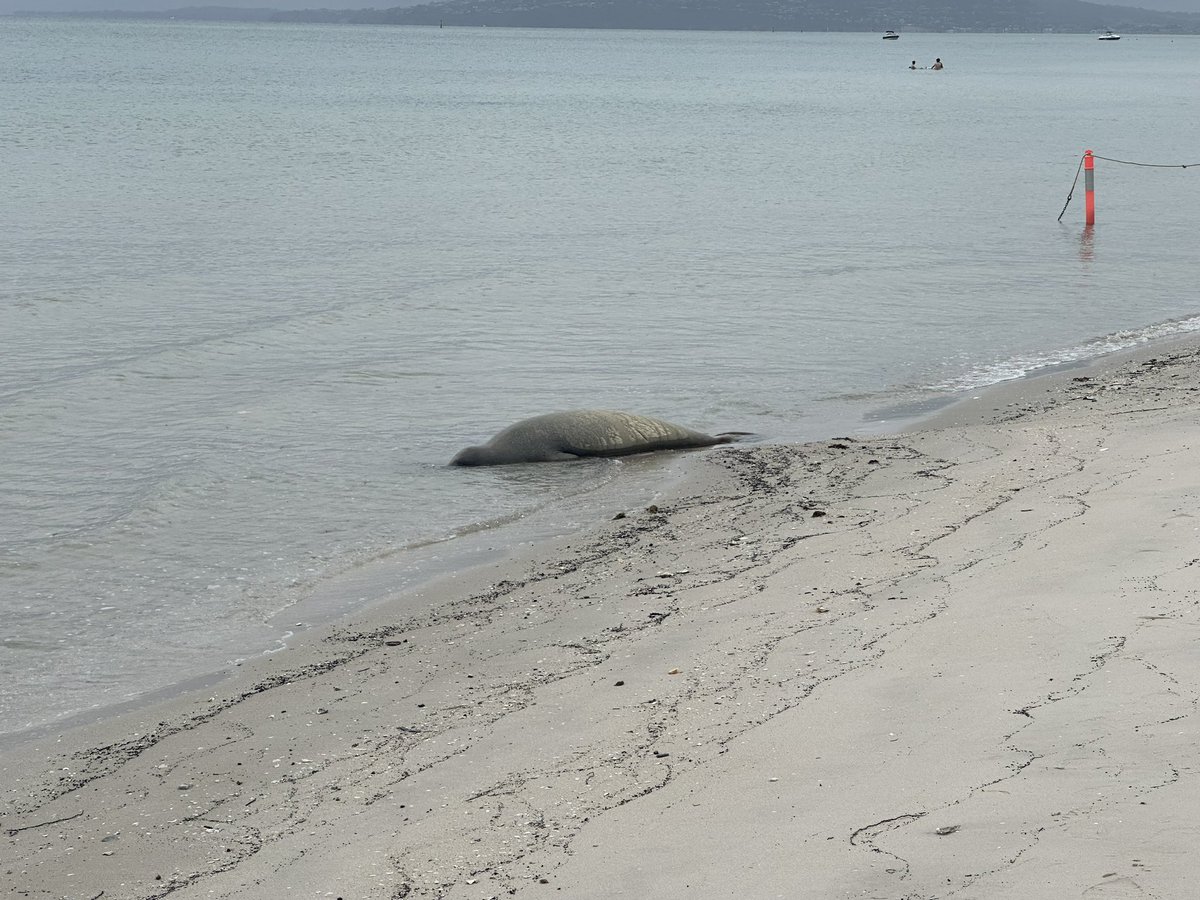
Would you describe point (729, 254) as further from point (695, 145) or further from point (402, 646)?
point (695, 145)

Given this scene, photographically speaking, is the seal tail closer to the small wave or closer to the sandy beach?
the small wave

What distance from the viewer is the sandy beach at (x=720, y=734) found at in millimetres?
3799

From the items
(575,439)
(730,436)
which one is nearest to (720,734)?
(575,439)

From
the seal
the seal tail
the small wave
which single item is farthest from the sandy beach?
the small wave

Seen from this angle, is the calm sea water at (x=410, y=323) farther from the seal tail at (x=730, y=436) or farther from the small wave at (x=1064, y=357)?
the seal tail at (x=730, y=436)

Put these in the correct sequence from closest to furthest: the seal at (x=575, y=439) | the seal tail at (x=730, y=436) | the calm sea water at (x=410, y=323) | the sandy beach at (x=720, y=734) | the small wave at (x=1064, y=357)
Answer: the sandy beach at (x=720, y=734), the calm sea water at (x=410, y=323), the seal at (x=575, y=439), the seal tail at (x=730, y=436), the small wave at (x=1064, y=357)

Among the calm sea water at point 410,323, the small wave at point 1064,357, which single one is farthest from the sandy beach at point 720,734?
the small wave at point 1064,357

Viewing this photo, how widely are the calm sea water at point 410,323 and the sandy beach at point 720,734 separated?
3.44ft

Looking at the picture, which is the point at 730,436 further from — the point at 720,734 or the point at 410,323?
the point at 720,734

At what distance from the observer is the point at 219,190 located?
29.0 meters

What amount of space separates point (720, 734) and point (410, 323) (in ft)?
37.9

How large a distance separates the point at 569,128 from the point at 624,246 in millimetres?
29645

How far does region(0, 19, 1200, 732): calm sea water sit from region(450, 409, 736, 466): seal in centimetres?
24

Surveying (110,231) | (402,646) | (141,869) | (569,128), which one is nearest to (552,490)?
(402,646)
